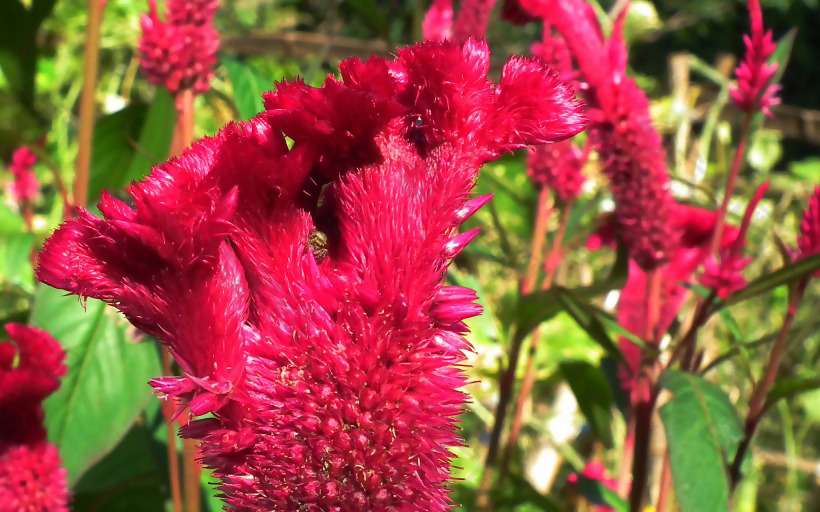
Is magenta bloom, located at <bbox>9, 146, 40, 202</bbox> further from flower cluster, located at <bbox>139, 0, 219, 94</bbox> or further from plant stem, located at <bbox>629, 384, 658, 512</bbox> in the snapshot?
plant stem, located at <bbox>629, 384, 658, 512</bbox>

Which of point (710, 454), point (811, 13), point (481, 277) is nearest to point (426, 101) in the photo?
point (710, 454)

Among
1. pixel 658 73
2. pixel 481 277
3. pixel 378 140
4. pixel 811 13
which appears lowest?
pixel 378 140

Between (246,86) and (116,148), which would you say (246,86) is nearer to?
(246,86)

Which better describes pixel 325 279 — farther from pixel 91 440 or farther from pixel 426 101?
pixel 91 440

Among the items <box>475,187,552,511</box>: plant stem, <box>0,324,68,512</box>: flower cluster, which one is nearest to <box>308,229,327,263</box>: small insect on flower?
<box>0,324,68,512</box>: flower cluster

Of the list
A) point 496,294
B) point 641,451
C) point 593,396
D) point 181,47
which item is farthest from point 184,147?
point 496,294

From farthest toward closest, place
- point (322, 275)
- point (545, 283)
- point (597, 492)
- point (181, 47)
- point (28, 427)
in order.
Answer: point (545, 283), point (597, 492), point (181, 47), point (28, 427), point (322, 275)
